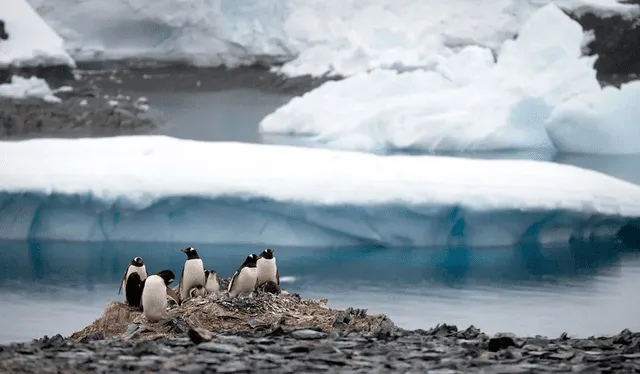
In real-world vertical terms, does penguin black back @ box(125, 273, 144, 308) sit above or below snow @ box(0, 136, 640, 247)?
below

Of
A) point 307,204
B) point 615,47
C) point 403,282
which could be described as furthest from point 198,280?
point 615,47

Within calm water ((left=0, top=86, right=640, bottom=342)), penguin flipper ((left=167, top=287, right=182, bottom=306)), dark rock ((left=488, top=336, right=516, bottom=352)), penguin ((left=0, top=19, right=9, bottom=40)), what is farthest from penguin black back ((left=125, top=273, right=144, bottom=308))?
penguin ((left=0, top=19, right=9, bottom=40))

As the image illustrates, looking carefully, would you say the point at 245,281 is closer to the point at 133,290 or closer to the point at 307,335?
the point at 133,290

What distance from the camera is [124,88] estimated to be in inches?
456

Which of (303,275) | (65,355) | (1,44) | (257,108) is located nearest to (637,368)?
(65,355)

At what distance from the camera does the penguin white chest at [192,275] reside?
443cm

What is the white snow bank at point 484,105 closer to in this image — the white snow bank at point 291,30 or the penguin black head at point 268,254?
the white snow bank at point 291,30

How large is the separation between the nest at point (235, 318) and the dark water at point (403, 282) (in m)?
1.17

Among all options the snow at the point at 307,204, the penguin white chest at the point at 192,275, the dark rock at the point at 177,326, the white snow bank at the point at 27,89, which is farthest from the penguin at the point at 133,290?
the white snow bank at the point at 27,89

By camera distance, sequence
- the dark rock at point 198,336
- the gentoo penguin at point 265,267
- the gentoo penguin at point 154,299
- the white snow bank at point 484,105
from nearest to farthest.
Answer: the dark rock at point 198,336, the gentoo penguin at point 154,299, the gentoo penguin at point 265,267, the white snow bank at point 484,105

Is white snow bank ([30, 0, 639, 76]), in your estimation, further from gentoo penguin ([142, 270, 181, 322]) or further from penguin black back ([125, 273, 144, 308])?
gentoo penguin ([142, 270, 181, 322])

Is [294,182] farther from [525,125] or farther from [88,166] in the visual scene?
[525,125]

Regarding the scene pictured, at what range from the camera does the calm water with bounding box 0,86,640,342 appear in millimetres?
5773

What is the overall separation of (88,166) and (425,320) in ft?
11.4
